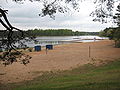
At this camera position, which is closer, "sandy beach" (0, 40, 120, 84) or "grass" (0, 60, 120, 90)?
"grass" (0, 60, 120, 90)

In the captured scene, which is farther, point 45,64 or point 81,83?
point 45,64

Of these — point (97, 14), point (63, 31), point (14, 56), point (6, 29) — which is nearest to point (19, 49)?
point (14, 56)

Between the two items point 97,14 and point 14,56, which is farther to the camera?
point 97,14

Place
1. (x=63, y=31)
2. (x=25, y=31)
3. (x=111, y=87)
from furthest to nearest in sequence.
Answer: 1. (x=63, y=31)
2. (x=111, y=87)
3. (x=25, y=31)

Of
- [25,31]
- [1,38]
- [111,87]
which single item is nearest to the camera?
[1,38]

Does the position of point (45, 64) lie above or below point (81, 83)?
below

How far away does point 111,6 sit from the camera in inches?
299

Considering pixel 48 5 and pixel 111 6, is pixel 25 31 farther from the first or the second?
pixel 111 6

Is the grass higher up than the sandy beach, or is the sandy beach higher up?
the grass

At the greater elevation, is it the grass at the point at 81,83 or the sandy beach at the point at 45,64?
the grass at the point at 81,83

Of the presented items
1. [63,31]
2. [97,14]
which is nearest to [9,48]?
[97,14]

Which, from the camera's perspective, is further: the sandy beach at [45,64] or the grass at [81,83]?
the sandy beach at [45,64]

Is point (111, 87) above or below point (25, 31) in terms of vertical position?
below

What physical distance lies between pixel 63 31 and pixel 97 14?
544ft
